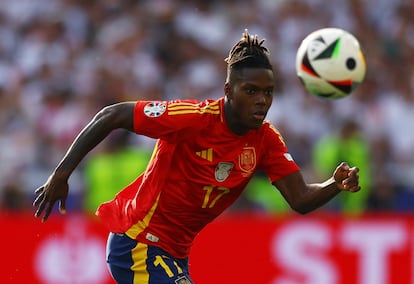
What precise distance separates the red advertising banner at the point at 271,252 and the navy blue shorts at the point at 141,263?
3.79 meters

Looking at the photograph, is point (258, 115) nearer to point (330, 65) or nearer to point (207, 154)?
point (207, 154)

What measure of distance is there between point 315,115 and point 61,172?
6.84m

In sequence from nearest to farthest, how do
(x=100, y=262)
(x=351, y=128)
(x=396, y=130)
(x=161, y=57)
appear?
(x=100, y=262) < (x=351, y=128) < (x=396, y=130) < (x=161, y=57)

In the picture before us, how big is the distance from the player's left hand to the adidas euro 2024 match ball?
1625 mm

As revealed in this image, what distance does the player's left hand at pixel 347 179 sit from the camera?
21.2 ft

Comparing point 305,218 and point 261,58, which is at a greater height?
point 261,58

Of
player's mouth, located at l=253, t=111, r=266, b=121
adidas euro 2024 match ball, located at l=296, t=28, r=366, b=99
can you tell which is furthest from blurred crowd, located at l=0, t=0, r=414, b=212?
player's mouth, located at l=253, t=111, r=266, b=121

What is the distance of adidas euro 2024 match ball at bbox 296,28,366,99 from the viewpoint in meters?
8.08

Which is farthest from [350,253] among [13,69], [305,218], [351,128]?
[13,69]

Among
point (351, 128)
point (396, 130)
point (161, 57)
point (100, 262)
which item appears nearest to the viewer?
point (100, 262)

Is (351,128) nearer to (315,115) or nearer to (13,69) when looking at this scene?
(315,115)

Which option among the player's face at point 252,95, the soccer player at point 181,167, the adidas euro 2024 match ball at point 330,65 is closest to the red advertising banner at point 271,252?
the adidas euro 2024 match ball at point 330,65

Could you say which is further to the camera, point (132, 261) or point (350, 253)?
point (350, 253)

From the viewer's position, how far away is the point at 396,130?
12711 mm
